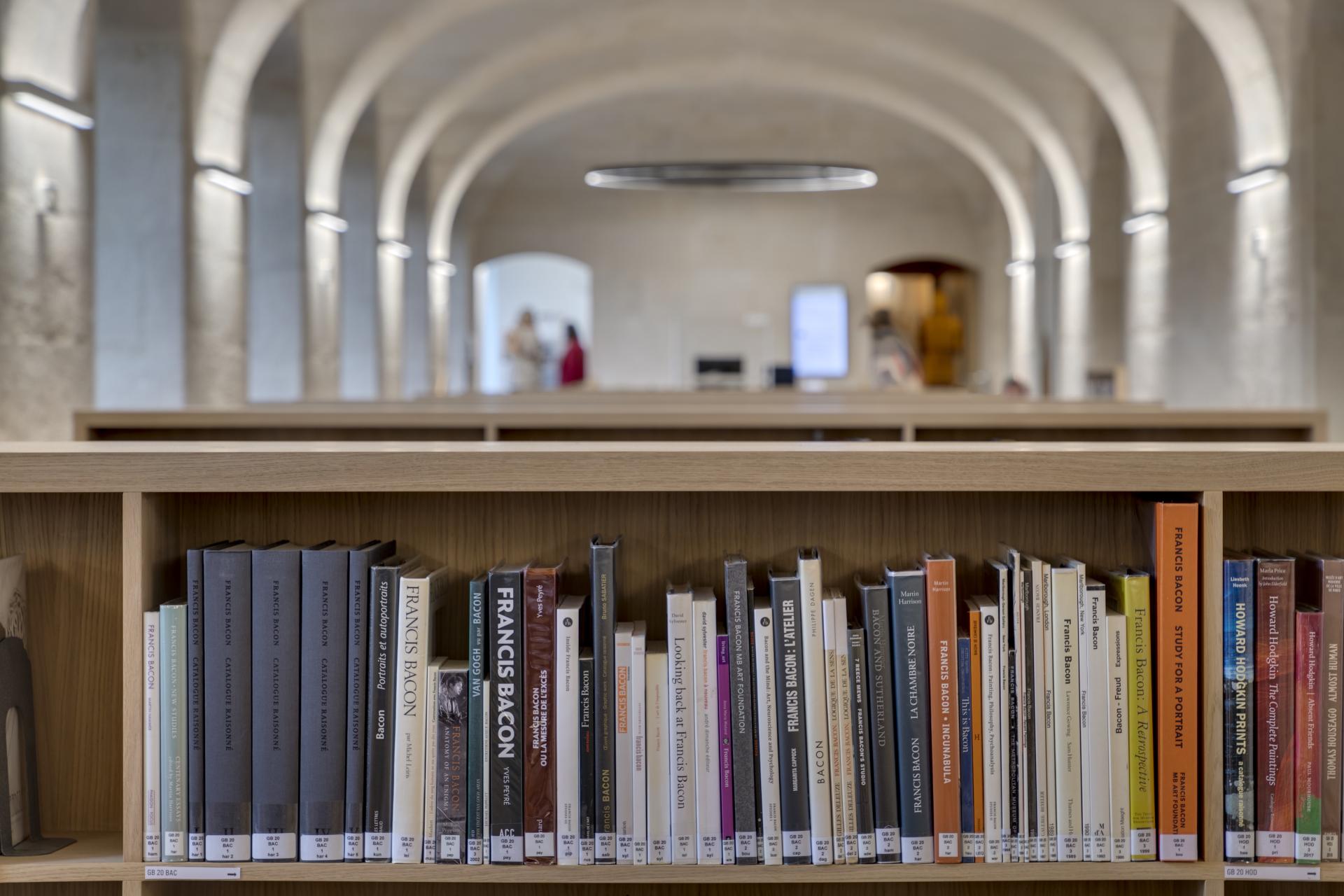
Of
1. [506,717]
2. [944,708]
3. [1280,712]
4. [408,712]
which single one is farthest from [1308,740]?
[408,712]

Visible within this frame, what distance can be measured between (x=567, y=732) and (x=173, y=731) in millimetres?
507

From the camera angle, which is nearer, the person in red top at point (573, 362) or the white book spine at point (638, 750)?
the white book spine at point (638, 750)

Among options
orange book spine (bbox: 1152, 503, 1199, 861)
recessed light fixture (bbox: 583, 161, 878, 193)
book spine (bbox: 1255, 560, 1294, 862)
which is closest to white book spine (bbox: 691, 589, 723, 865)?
orange book spine (bbox: 1152, 503, 1199, 861)

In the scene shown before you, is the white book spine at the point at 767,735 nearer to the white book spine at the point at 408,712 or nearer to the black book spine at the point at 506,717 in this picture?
the black book spine at the point at 506,717

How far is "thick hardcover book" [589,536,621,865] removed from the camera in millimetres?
1536

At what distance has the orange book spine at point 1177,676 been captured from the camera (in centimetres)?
154

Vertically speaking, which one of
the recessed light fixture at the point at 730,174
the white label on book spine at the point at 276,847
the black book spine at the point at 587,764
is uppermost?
the recessed light fixture at the point at 730,174

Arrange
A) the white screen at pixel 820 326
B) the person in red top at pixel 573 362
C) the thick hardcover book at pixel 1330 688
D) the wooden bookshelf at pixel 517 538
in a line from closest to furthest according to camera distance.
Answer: the thick hardcover book at pixel 1330 688, the wooden bookshelf at pixel 517 538, the person in red top at pixel 573 362, the white screen at pixel 820 326

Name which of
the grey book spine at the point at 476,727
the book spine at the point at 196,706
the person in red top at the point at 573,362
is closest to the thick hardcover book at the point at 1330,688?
the grey book spine at the point at 476,727

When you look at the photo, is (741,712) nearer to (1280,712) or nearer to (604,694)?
(604,694)

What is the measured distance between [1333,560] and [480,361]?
2128cm

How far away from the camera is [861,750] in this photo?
61.2 inches

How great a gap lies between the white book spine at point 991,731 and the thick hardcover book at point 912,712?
70mm

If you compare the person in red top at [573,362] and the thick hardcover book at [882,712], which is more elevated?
the person in red top at [573,362]
